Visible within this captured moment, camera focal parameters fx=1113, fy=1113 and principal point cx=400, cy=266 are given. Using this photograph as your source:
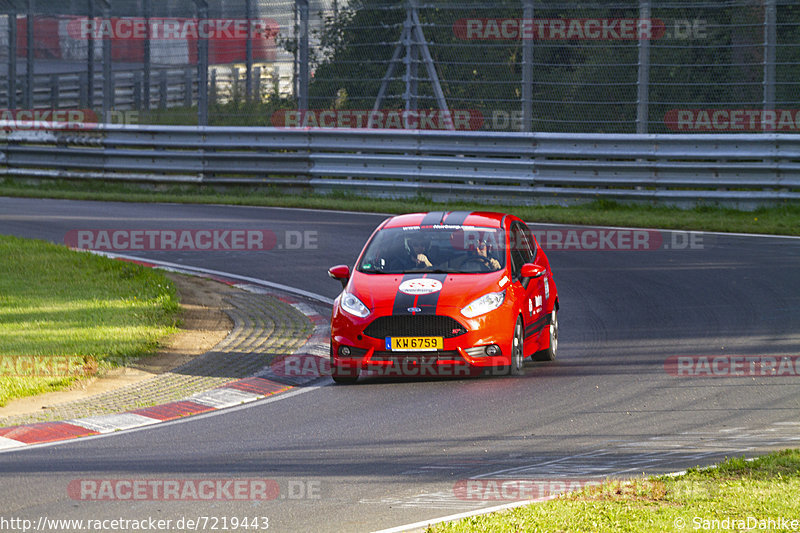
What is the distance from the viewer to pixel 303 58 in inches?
887

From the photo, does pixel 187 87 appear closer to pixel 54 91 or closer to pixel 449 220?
pixel 54 91

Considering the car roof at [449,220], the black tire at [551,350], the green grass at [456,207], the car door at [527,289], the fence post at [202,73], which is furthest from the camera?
the fence post at [202,73]

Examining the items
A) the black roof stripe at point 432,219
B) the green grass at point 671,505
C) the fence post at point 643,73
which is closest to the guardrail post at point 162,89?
the fence post at point 643,73

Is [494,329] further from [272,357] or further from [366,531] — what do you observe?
[366,531]

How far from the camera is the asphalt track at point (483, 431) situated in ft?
21.7

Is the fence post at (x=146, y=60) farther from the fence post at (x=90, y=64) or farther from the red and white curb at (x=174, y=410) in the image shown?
the red and white curb at (x=174, y=410)

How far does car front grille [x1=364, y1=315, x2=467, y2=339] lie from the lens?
9805 millimetres

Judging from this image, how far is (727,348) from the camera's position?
36.0 feet

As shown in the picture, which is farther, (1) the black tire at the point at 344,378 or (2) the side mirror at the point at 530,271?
(2) the side mirror at the point at 530,271

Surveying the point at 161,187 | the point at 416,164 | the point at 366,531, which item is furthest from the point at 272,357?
the point at 161,187

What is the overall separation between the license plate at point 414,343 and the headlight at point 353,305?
36 centimetres

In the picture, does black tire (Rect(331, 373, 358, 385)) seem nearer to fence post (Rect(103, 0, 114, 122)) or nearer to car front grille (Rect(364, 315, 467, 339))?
car front grille (Rect(364, 315, 467, 339))

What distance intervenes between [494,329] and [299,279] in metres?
5.73

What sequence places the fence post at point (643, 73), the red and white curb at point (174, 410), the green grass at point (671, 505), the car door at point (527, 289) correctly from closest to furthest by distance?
the green grass at point (671, 505) < the red and white curb at point (174, 410) < the car door at point (527, 289) < the fence post at point (643, 73)
